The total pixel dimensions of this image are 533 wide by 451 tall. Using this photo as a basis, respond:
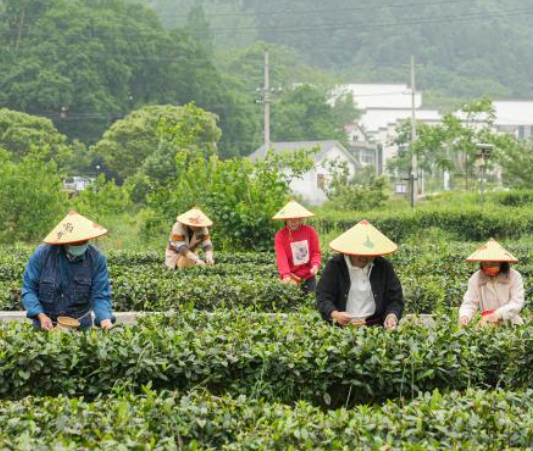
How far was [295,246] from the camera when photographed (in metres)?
11.0

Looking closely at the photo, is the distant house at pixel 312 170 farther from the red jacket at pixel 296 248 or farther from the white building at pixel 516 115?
the white building at pixel 516 115

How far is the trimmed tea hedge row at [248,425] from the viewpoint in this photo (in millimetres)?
5227

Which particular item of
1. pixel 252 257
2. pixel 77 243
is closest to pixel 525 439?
pixel 77 243

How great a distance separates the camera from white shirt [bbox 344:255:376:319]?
7852mm

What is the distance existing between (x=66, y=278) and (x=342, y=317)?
2200 millimetres

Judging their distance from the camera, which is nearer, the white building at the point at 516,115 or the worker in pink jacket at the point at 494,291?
the worker in pink jacket at the point at 494,291

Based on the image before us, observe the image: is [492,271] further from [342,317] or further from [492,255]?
[342,317]

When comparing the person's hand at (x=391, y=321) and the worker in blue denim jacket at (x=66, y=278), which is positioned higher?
the worker in blue denim jacket at (x=66, y=278)

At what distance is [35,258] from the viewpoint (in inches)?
302

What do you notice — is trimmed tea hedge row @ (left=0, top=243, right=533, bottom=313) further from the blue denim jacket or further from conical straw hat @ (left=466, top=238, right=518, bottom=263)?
the blue denim jacket

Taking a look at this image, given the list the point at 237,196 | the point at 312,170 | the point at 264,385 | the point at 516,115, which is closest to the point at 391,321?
the point at 264,385

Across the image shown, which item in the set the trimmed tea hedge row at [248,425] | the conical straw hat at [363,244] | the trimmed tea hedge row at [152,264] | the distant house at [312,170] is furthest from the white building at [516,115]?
the trimmed tea hedge row at [248,425]

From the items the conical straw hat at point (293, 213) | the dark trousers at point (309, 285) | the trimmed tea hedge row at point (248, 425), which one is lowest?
the dark trousers at point (309, 285)

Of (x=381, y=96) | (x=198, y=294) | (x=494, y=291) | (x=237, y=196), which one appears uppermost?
(x=381, y=96)
